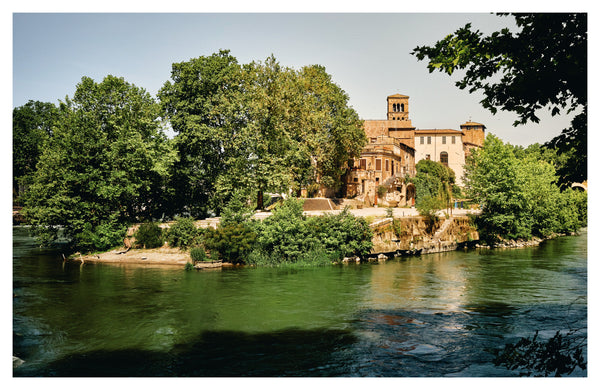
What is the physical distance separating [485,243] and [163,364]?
1224 inches

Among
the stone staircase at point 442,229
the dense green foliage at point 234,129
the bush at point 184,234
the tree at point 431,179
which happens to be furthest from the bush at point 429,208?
the tree at point 431,179

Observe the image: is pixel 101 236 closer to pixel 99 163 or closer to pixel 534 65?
pixel 99 163

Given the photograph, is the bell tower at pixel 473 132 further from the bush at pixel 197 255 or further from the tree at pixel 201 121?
the bush at pixel 197 255

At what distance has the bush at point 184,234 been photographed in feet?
97.7

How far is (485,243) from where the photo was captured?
3712 cm

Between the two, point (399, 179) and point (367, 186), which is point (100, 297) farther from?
point (399, 179)

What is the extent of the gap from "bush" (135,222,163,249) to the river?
4220 mm

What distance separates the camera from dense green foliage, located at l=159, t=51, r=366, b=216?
37000 mm

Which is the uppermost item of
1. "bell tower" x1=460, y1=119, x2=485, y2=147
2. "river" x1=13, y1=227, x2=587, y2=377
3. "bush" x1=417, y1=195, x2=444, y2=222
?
"bell tower" x1=460, y1=119, x2=485, y2=147

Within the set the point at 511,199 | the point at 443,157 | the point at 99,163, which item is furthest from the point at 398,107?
the point at 99,163

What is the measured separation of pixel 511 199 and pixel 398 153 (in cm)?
3031

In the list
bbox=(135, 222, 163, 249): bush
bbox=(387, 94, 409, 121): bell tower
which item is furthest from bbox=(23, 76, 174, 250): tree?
bbox=(387, 94, 409, 121): bell tower

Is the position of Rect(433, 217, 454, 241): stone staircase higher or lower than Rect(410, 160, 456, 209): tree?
lower

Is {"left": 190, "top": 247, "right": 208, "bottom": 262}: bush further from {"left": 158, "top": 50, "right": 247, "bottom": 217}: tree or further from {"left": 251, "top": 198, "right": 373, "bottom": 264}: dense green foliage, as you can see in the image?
{"left": 158, "top": 50, "right": 247, "bottom": 217}: tree
